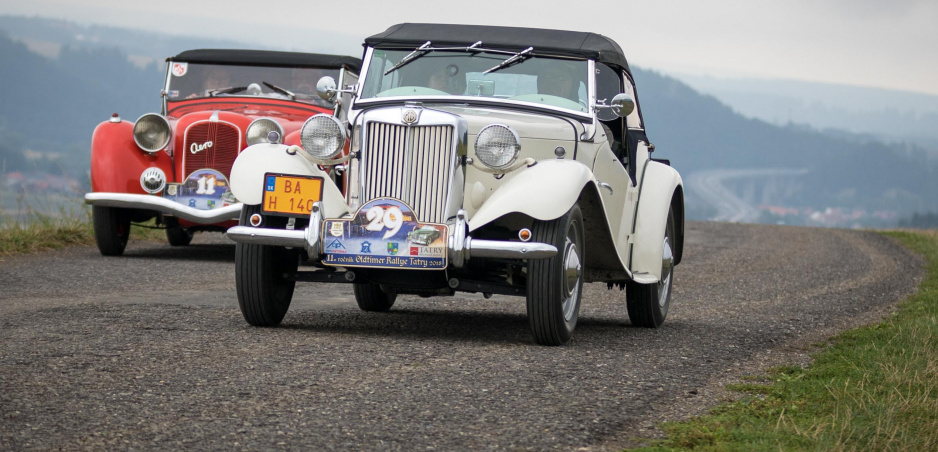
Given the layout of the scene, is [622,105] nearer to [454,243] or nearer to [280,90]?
[454,243]

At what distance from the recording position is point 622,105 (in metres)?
7.04

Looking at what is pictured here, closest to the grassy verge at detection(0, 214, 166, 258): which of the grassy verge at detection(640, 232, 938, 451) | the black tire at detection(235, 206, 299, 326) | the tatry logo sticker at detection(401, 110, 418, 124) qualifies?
the black tire at detection(235, 206, 299, 326)

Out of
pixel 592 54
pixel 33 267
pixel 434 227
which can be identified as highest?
pixel 592 54

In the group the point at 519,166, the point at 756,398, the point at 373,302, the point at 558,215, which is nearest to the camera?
the point at 756,398

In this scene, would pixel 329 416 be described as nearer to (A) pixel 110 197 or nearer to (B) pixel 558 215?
(B) pixel 558 215

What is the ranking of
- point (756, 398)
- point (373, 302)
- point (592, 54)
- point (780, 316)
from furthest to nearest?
point (780, 316) → point (373, 302) → point (592, 54) → point (756, 398)

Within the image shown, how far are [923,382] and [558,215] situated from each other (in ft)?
6.28

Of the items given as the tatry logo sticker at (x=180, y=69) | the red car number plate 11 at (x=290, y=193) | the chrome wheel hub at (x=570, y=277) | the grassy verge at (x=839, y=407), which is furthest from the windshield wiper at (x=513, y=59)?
the tatry logo sticker at (x=180, y=69)

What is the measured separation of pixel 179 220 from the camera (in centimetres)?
1207

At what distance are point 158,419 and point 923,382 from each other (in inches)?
132

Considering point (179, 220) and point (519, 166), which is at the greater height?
point (519, 166)

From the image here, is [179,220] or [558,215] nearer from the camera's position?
[558,215]

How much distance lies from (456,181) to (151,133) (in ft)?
20.6

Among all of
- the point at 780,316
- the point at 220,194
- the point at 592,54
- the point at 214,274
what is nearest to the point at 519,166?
the point at 592,54
